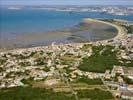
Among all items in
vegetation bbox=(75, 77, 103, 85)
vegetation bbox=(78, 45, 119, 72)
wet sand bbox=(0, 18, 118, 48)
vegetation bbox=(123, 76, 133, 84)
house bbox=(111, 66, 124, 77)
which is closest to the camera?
vegetation bbox=(75, 77, 103, 85)

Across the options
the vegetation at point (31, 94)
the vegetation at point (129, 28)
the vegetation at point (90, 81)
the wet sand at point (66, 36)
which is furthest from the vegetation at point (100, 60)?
the vegetation at point (129, 28)

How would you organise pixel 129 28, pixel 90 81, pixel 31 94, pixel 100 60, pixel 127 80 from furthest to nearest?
pixel 129 28
pixel 100 60
pixel 127 80
pixel 90 81
pixel 31 94

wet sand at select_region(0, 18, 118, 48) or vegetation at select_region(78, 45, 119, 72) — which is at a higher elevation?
vegetation at select_region(78, 45, 119, 72)

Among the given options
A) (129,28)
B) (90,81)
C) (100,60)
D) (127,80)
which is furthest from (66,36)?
(90,81)

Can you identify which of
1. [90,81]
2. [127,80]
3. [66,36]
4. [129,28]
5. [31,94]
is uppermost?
[31,94]

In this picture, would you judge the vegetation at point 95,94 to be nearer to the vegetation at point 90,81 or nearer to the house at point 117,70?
the vegetation at point 90,81

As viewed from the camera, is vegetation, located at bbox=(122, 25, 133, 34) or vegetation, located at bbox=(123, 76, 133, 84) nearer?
vegetation, located at bbox=(123, 76, 133, 84)

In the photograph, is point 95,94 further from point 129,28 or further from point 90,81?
point 129,28

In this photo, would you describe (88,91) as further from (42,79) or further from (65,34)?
(65,34)

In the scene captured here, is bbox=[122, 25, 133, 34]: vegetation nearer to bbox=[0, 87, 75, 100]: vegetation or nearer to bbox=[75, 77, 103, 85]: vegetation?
bbox=[75, 77, 103, 85]: vegetation

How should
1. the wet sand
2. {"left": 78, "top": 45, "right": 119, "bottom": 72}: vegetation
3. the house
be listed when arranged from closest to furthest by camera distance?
the house
{"left": 78, "top": 45, "right": 119, "bottom": 72}: vegetation
the wet sand

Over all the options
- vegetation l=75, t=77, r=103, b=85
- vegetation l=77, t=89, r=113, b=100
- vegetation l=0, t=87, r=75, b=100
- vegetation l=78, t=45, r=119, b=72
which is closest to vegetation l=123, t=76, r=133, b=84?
vegetation l=75, t=77, r=103, b=85
